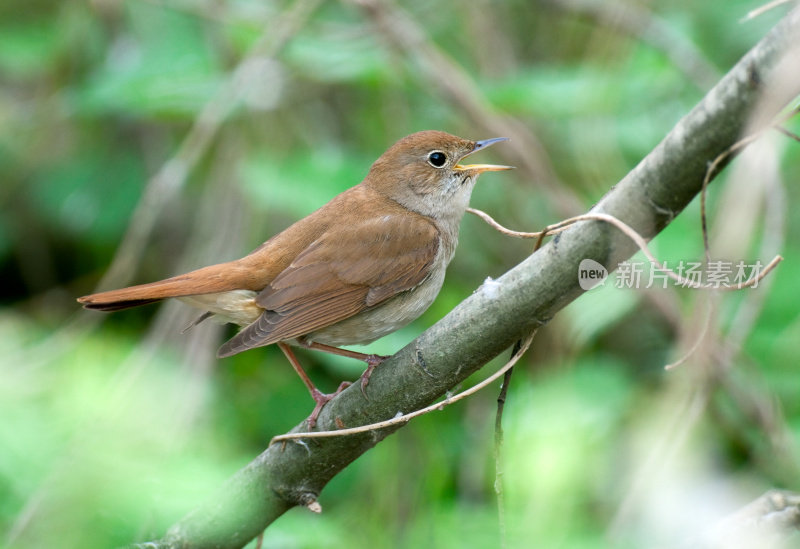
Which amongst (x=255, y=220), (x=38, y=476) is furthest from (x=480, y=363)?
(x=255, y=220)

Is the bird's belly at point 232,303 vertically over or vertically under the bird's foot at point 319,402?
over

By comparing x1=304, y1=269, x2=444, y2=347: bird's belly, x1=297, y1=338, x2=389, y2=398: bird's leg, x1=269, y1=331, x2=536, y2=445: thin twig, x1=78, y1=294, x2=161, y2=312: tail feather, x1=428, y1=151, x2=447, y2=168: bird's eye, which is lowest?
x1=269, y1=331, x2=536, y2=445: thin twig

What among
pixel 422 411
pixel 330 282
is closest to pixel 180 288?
pixel 330 282

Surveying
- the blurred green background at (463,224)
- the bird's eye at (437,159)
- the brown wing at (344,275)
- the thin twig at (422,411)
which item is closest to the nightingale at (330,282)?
the brown wing at (344,275)

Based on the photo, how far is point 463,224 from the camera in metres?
5.30

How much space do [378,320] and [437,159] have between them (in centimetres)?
88

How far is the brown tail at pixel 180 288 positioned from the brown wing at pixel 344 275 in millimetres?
103

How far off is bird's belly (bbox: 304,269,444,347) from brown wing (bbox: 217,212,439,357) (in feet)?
0.17

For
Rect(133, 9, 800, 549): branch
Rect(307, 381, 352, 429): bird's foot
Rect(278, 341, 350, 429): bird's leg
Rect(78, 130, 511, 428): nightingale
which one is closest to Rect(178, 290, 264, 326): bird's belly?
Rect(78, 130, 511, 428): nightingale

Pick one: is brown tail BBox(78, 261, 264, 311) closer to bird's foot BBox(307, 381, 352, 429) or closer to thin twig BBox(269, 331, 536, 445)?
Result: bird's foot BBox(307, 381, 352, 429)

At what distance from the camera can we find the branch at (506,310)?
4.74 feet

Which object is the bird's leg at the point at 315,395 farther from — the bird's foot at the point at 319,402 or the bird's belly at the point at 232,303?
the bird's belly at the point at 232,303

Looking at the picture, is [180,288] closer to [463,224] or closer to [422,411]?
[422,411]

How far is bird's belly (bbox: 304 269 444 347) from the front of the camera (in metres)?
3.14
